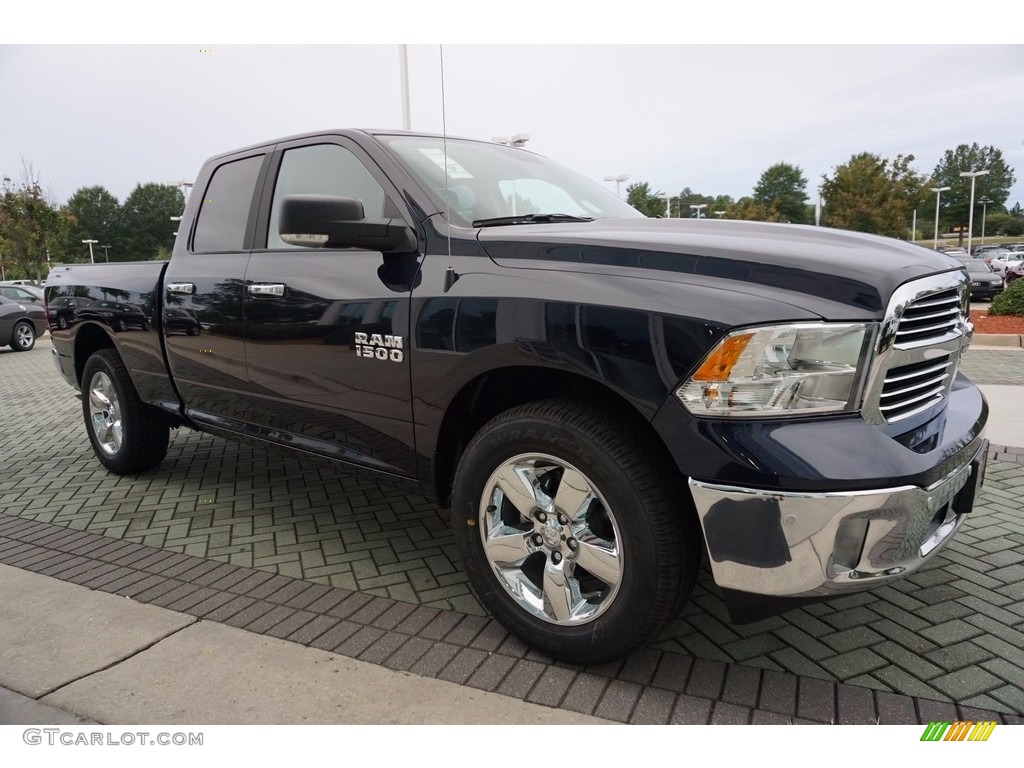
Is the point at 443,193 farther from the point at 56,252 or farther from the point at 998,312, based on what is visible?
the point at 56,252

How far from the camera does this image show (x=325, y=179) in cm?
342

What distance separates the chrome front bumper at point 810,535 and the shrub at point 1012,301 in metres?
11.7

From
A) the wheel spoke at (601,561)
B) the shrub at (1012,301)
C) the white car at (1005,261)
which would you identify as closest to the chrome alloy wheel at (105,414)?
the wheel spoke at (601,561)

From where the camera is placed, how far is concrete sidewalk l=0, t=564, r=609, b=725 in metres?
2.31

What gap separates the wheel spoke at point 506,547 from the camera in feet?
8.39

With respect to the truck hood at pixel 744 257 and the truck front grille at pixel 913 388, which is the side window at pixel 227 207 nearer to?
the truck hood at pixel 744 257

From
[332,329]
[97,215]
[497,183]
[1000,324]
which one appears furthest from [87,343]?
[97,215]

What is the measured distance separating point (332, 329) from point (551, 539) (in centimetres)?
131

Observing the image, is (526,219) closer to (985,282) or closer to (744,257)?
(744,257)

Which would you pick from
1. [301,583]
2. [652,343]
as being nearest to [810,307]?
[652,343]

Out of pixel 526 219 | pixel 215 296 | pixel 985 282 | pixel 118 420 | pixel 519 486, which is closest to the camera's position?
pixel 519 486

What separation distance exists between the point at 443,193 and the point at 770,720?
2203 mm
